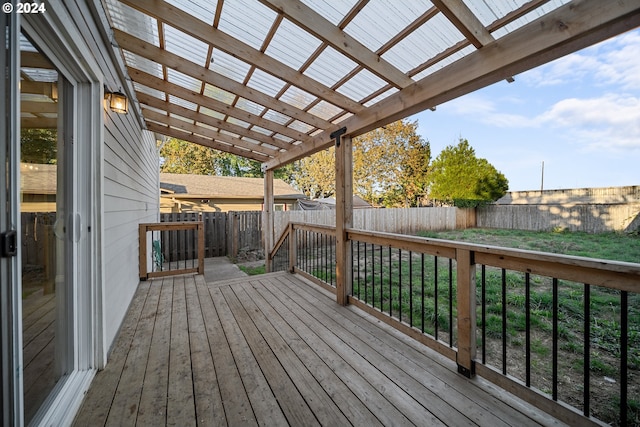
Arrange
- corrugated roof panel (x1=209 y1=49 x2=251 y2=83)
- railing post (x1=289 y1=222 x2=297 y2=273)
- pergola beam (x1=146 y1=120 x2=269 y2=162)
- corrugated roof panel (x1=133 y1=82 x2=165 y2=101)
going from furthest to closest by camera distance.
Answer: pergola beam (x1=146 y1=120 x2=269 y2=162) < railing post (x1=289 y1=222 x2=297 y2=273) < corrugated roof panel (x1=133 y1=82 x2=165 y2=101) < corrugated roof panel (x1=209 y1=49 x2=251 y2=83)

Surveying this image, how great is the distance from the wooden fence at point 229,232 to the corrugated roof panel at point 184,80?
5518mm

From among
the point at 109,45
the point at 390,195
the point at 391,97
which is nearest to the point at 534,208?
the point at 390,195

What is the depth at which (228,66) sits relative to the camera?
293 cm

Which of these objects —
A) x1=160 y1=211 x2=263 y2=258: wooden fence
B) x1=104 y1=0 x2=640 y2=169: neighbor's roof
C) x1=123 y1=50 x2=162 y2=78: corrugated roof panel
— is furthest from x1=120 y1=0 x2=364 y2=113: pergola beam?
x1=160 y1=211 x2=263 y2=258: wooden fence

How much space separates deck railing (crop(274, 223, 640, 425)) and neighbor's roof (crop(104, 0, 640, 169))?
48.6 inches

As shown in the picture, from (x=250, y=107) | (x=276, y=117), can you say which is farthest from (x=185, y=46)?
(x=276, y=117)

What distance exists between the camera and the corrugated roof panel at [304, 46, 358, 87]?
2.42 m

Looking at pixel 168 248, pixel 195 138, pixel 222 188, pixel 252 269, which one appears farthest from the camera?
pixel 222 188

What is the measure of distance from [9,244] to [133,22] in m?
2.53

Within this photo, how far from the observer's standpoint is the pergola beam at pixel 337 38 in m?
1.92

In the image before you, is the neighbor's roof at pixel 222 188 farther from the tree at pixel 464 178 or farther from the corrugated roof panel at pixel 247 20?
the corrugated roof panel at pixel 247 20

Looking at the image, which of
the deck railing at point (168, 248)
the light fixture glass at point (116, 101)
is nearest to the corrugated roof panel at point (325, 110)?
the light fixture glass at point (116, 101)

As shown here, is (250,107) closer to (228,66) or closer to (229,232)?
(228,66)

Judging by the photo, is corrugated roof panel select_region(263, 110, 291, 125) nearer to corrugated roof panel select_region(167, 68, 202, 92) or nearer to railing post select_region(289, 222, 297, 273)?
corrugated roof panel select_region(167, 68, 202, 92)
